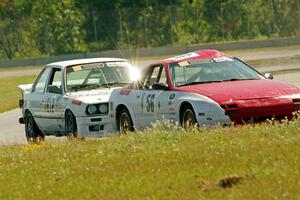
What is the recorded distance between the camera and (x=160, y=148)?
1114 cm

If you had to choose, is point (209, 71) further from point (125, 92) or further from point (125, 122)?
point (125, 122)

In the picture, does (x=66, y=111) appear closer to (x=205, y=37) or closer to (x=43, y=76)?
(x=43, y=76)

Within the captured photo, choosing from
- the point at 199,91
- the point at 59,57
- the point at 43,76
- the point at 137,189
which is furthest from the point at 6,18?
the point at 137,189

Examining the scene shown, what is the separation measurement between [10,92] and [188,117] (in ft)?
84.1

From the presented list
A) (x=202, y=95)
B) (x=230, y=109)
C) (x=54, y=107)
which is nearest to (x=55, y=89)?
(x=54, y=107)

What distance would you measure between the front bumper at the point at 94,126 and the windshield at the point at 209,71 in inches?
76.0

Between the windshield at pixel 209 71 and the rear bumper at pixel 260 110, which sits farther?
the windshield at pixel 209 71

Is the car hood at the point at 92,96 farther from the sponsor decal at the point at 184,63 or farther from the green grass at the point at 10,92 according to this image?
the green grass at the point at 10,92

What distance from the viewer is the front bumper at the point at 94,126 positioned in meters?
16.7

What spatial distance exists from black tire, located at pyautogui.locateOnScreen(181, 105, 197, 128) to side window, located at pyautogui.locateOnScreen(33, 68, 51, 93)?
5.32 m

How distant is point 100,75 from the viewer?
1820 cm

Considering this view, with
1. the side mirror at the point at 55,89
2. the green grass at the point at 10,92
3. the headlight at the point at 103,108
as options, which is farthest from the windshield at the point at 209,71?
the green grass at the point at 10,92

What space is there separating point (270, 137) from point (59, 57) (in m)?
46.3

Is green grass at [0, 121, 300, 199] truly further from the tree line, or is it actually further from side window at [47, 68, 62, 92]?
the tree line
